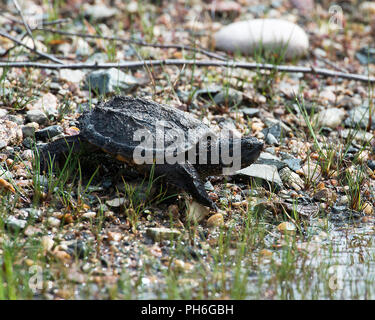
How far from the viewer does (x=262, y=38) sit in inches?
208

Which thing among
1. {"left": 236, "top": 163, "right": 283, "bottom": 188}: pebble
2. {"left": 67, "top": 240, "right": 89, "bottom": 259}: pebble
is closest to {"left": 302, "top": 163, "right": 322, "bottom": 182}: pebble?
{"left": 236, "top": 163, "right": 283, "bottom": 188}: pebble

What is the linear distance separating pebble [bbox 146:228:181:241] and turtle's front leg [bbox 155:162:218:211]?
270 millimetres

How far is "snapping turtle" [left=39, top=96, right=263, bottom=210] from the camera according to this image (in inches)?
117

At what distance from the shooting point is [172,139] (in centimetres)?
302

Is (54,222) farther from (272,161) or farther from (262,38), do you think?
(262,38)

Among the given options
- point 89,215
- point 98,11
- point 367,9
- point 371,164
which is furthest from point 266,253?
point 367,9

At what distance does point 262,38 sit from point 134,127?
264 centimetres

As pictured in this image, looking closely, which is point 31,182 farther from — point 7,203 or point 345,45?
point 345,45

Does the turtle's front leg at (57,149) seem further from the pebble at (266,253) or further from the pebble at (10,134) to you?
the pebble at (266,253)

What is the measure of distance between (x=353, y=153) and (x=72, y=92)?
7.21 feet

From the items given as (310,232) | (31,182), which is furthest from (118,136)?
(310,232)

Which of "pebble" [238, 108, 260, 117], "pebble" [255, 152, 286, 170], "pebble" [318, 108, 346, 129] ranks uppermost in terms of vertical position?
"pebble" [238, 108, 260, 117]

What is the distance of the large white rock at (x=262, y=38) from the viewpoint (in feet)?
17.4

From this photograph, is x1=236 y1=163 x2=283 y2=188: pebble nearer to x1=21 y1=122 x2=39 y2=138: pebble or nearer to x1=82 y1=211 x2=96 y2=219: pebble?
x1=82 y1=211 x2=96 y2=219: pebble
